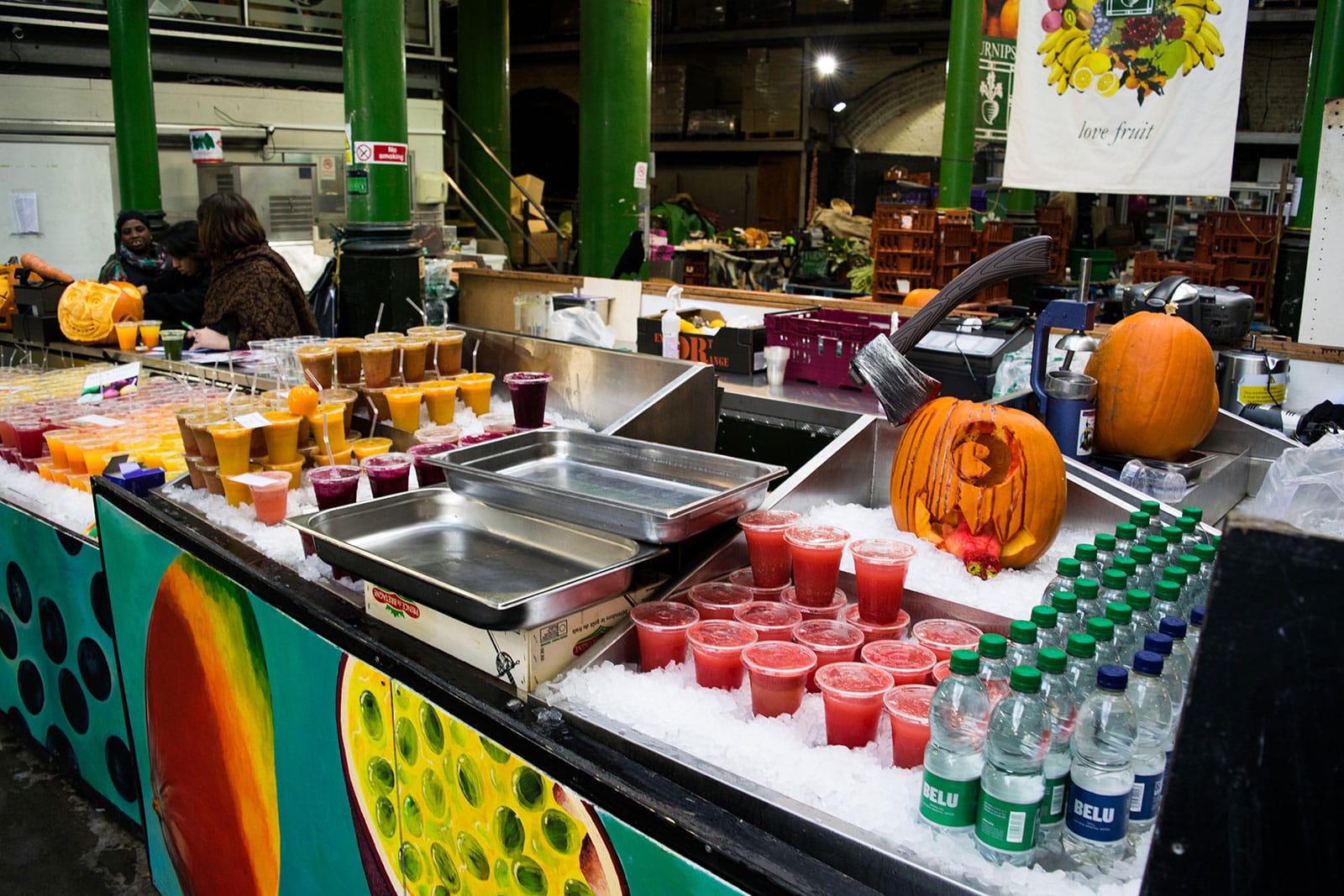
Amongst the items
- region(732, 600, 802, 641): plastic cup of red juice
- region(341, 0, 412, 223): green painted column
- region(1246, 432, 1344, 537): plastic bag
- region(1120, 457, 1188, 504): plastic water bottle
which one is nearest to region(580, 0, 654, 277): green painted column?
region(341, 0, 412, 223): green painted column

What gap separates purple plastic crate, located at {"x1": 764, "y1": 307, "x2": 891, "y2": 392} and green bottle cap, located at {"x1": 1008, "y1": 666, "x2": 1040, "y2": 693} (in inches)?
127

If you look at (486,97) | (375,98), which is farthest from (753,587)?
(486,97)

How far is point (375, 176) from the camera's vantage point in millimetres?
5832

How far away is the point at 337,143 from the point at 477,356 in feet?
34.3

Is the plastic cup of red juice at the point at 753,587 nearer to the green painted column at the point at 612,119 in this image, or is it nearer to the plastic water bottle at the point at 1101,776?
the plastic water bottle at the point at 1101,776

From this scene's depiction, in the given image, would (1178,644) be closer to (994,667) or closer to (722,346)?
(994,667)

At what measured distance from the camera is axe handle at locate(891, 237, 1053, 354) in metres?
2.42

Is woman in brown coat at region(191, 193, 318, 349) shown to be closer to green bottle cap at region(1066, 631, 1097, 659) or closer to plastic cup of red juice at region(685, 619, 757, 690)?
plastic cup of red juice at region(685, 619, 757, 690)

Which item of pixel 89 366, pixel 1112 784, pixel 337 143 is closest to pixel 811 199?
pixel 337 143

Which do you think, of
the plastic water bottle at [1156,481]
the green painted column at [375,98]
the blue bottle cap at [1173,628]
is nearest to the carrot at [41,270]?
the green painted column at [375,98]

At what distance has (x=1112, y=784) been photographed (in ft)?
4.06

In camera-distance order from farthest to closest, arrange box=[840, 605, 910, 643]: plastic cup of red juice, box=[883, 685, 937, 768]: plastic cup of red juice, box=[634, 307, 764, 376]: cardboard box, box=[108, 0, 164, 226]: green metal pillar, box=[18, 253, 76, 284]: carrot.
→ box=[108, 0, 164, 226]: green metal pillar, box=[18, 253, 76, 284]: carrot, box=[634, 307, 764, 376]: cardboard box, box=[840, 605, 910, 643]: plastic cup of red juice, box=[883, 685, 937, 768]: plastic cup of red juice

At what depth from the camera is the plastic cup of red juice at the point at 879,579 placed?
1866mm

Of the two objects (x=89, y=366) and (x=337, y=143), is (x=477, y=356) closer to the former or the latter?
(x=89, y=366)
